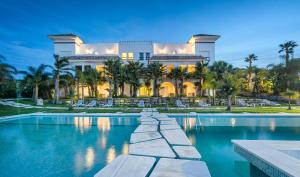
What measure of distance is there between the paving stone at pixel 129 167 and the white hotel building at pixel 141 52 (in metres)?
27.0

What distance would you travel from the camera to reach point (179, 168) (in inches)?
157

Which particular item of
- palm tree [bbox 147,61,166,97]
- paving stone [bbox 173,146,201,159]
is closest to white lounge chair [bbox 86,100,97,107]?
palm tree [bbox 147,61,166,97]

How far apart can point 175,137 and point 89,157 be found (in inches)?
111

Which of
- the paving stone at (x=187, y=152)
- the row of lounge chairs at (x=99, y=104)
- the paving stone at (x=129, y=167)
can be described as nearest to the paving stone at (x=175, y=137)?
the paving stone at (x=187, y=152)

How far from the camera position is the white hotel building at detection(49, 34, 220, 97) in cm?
3225

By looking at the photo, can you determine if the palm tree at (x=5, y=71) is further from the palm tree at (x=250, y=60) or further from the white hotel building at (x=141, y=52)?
the palm tree at (x=250, y=60)

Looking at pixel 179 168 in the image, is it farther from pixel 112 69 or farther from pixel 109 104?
pixel 112 69

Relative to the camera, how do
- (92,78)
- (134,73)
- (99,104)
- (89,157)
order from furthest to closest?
(134,73) → (92,78) → (99,104) → (89,157)

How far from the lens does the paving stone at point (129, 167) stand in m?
3.67

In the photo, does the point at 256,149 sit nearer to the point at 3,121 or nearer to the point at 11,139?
the point at 11,139

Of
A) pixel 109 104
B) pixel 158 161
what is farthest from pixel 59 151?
pixel 109 104

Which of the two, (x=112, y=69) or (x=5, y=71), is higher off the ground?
(x=112, y=69)

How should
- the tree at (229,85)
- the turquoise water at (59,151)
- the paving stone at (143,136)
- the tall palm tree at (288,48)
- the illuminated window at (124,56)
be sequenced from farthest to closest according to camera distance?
the illuminated window at (124,56) < the tall palm tree at (288,48) < the tree at (229,85) < the paving stone at (143,136) < the turquoise water at (59,151)

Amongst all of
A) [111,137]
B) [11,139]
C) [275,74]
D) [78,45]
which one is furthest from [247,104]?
[78,45]
